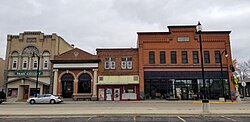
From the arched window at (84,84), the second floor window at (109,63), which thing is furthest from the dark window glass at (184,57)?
the arched window at (84,84)

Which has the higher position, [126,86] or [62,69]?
[62,69]

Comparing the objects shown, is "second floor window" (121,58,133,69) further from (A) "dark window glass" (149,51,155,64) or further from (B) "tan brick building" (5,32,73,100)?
→ (B) "tan brick building" (5,32,73,100)

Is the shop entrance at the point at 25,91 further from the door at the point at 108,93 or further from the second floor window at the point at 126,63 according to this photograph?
the second floor window at the point at 126,63

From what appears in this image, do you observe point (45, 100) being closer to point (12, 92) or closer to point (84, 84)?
point (84, 84)

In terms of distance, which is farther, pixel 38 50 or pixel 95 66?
pixel 38 50

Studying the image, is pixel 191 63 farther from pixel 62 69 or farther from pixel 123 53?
pixel 62 69

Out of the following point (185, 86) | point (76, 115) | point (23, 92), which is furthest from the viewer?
point (23, 92)

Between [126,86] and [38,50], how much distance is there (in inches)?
672

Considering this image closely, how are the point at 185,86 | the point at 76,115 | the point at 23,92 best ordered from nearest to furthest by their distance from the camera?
1. the point at 76,115
2. the point at 185,86
3. the point at 23,92

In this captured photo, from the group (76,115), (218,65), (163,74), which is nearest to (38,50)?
(163,74)

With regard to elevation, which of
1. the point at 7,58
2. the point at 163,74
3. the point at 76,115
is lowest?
the point at 76,115

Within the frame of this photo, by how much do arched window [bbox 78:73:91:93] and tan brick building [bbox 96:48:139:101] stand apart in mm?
1769

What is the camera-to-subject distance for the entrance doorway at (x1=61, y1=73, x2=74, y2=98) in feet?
120

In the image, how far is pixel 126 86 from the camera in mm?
36000
